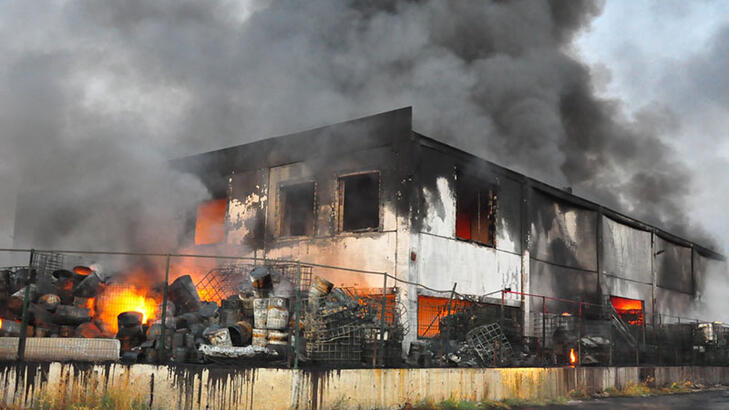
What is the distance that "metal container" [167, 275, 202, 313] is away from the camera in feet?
41.7

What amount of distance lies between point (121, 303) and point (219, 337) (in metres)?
3.48

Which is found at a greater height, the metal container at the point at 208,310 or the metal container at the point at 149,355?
the metal container at the point at 208,310

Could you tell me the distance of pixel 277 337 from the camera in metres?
10.0

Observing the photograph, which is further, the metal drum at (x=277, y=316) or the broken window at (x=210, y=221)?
the broken window at (x=210, y=221)

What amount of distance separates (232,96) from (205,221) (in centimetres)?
417

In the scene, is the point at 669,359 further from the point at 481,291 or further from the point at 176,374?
the point at 176,374

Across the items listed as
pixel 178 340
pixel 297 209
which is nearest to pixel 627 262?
pixel 297 209

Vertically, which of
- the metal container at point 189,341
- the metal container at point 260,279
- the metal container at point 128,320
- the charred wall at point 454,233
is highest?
the charred wall at point 454,233

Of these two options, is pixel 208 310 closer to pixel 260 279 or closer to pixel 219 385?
pixel 260 279

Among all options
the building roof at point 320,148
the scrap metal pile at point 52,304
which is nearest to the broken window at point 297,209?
the building roof at point 320,148

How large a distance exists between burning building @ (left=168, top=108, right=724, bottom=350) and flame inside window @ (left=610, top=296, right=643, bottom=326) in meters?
0.07

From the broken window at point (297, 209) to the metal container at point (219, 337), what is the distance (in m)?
6.91

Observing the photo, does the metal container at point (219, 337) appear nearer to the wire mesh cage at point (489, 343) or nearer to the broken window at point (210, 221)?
the wire mesh cage at point (489, 343)

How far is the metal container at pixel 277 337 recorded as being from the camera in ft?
32.7
